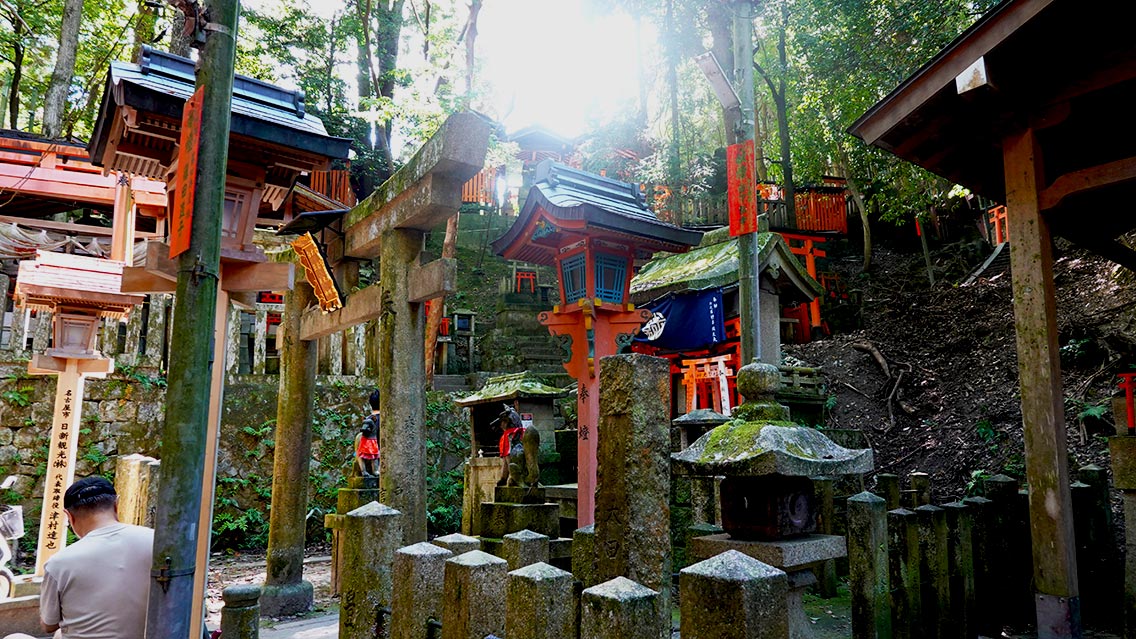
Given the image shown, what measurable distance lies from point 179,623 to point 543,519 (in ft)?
17.6

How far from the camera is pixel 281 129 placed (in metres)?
5.14

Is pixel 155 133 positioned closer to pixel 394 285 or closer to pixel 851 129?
pixel 394 285

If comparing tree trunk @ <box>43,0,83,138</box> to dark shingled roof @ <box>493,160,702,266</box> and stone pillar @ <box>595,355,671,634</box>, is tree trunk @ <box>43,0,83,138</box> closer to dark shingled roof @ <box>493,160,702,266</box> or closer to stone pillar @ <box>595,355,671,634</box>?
dark shingled roof @ <box>493,160,702,266</box>

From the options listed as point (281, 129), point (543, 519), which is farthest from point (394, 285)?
point (543, 519)

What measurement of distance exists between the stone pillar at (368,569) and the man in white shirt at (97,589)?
1046mm

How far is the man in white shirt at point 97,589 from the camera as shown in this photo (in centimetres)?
345

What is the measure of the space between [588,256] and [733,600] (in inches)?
270

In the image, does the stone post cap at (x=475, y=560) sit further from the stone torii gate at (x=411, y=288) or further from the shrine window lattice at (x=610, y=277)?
the shrine window lattice at (x=610, y=277)

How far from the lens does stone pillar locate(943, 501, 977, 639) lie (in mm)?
5609

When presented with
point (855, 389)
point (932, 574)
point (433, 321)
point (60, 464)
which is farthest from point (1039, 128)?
point (433, 321)

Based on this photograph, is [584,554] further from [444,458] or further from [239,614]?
[444,458]

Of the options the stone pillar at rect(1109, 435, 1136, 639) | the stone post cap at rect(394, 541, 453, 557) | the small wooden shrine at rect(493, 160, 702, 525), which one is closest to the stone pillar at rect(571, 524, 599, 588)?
the stone post cap at rect(394, 541, 453, 557)

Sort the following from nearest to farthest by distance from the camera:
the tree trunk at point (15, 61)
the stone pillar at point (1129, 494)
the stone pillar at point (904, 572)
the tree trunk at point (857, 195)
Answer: the stone pillar at point (904, 572), the stone pillar at point (1129, 494), the tree trunk at point (15, 61), the tree trunk at point (857, 195)

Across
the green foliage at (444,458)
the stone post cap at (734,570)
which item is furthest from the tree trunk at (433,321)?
the stone post cap at (734,570)
